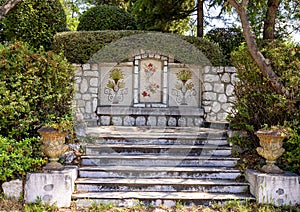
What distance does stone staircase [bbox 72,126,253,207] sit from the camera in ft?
11.8

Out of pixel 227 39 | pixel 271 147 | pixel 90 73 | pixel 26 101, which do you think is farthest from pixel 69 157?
pixel 227 39

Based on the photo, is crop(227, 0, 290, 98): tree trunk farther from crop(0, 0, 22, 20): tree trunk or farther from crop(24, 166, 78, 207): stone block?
crop(0, 0, 22, 20): tree trunk

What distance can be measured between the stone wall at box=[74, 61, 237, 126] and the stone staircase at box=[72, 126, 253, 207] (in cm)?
187

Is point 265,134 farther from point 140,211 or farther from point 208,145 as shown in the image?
point 140,211

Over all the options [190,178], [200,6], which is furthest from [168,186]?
[200,6]

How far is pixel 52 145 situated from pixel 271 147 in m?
2.61

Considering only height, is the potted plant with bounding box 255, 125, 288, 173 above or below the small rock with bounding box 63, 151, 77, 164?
above

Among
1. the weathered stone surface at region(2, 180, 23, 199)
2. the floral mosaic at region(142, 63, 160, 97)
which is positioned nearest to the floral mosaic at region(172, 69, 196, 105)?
the floral mosaic at region(142, 63, 160, 97)

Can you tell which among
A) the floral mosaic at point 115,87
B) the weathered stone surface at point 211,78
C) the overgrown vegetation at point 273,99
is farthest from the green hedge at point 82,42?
the overgrown vegetation at point 273,99

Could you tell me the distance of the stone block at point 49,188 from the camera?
3.44 metres

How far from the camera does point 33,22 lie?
6781 mm

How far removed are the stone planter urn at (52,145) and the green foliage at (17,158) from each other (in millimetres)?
122

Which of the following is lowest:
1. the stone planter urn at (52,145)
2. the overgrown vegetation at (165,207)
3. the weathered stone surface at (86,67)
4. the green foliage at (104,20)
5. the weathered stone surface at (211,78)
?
the overgrown vegetation at (165,207)

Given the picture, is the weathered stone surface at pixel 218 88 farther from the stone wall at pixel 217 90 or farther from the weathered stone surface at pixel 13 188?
the weathered stone surface at pixel 13 188
